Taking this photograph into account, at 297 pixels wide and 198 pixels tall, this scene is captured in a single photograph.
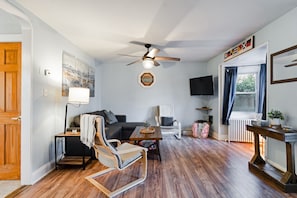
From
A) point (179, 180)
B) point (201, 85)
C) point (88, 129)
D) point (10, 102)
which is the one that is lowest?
point (179, 180)

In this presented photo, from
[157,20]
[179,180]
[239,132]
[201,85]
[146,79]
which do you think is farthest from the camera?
[146,79]

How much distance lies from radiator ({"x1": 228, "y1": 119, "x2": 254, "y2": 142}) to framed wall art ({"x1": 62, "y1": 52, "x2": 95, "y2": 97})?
13.6 ft

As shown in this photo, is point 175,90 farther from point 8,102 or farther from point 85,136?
point 8,102

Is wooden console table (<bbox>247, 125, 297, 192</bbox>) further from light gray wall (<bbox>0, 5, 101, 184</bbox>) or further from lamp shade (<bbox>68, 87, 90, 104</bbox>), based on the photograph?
light gray wall (<bbox>0, 5, 101, 184</bbox>)

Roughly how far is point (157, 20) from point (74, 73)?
7.42ft

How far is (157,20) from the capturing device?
2.85 metres

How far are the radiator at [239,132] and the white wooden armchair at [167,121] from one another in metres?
1.45

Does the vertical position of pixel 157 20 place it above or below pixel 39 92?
above

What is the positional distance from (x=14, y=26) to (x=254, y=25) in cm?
397

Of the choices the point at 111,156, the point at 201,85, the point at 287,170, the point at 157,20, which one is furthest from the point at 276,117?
the point at 201,85

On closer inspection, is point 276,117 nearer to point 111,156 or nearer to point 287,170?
point 287,170

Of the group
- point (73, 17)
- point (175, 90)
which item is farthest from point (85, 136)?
point (175, 90)

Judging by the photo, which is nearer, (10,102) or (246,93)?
(10,102)

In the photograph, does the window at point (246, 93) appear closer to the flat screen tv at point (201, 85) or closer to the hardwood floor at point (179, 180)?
the flat screen tv at point (201, 85)
